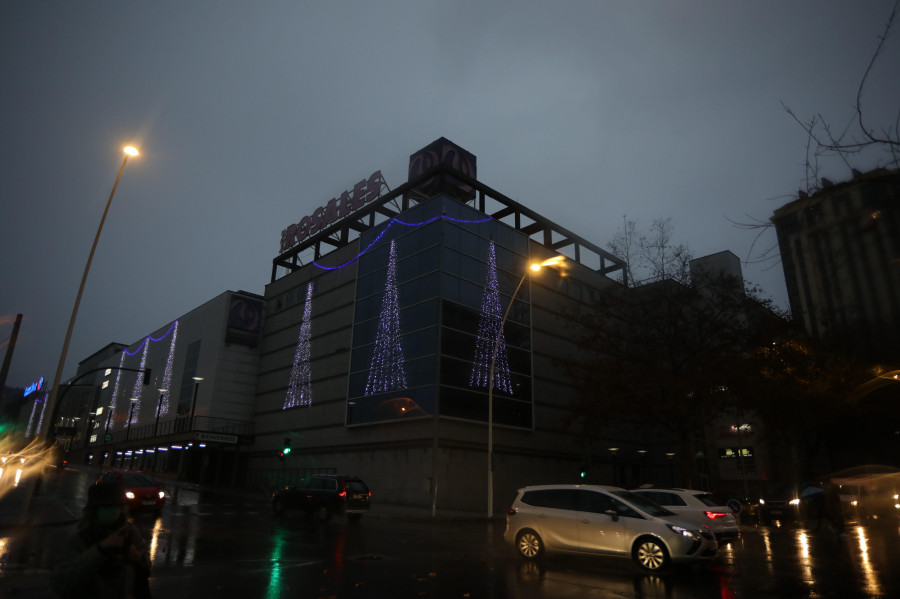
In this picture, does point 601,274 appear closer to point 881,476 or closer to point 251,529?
point 881,476

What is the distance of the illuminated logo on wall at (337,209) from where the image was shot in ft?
144

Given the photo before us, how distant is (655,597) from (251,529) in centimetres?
1285

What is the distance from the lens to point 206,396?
48.4 m

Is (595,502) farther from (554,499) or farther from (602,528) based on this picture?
(554,499)

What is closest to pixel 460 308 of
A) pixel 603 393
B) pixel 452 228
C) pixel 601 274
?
pixel 452 228

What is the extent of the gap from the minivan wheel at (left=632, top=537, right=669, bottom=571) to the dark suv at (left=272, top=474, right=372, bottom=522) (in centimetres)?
1292

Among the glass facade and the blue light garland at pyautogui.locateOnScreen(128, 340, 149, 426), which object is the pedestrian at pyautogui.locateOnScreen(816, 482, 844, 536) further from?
the blue light garland at pyautogui.locateOnScreen(128, 340, 149, 426)

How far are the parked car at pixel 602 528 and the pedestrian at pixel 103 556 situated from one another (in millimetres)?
9665

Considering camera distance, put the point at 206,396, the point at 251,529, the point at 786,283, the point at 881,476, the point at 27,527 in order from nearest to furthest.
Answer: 1. the point at 786,283
2. the point at 27,527
3. the point at 251,529
4. the point at 881,476
5. the point at 206,396

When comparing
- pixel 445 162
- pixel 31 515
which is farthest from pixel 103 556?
pixel 445 162

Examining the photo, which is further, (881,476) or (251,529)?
(881,476)

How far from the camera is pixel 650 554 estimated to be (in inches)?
427

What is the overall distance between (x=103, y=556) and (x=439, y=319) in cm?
2986

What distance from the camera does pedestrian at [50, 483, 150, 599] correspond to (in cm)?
328
